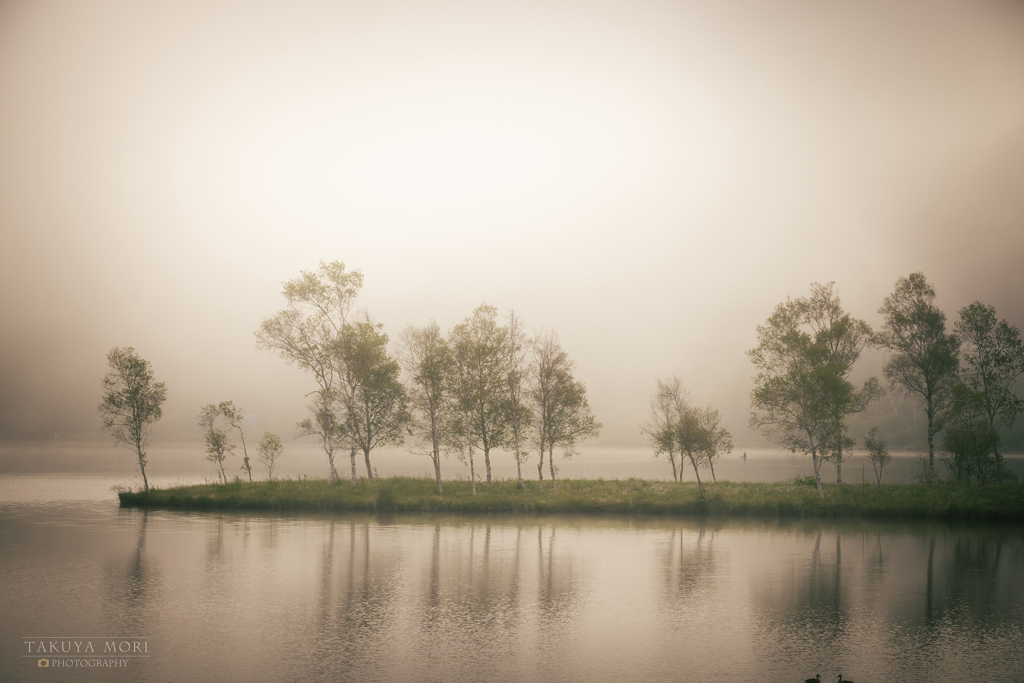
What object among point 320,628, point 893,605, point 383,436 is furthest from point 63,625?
point 383,436

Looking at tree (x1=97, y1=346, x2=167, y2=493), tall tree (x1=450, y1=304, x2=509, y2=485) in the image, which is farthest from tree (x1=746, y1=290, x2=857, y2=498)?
tree (x1=97, y1=346, x2=167, y2=493)

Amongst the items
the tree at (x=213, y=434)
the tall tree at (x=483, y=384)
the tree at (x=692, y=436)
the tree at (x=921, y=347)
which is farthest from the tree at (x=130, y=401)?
the tree at (x=921, y=347)

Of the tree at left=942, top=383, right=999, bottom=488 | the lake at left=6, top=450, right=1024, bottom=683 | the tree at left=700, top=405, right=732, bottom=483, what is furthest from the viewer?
the tree at left=942, top=383, right=999, bottom=488

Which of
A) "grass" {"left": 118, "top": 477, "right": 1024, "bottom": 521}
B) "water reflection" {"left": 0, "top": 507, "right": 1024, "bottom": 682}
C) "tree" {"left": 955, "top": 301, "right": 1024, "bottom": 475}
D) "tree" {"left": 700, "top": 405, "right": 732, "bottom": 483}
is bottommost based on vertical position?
"grass" {"left": 118, "top": 477, "right": 1024, "bottom": 521}

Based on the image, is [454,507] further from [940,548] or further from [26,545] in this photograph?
[940,548]

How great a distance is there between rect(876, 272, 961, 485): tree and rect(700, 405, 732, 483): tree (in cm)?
1870

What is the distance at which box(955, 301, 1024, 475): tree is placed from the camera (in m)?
51.7

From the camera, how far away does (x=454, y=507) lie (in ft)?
155

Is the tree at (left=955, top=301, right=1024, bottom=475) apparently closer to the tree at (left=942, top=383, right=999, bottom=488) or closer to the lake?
the tree at (left=942, top=383, right=999, bottom=488)

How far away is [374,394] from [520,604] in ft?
→ 125

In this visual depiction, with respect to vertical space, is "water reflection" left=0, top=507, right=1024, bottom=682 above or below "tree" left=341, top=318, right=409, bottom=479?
below

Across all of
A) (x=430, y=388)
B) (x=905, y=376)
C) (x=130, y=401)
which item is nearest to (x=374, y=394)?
(x=430, y=388)

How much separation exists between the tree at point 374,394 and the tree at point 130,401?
61.8ft

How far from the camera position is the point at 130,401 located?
54.2m
